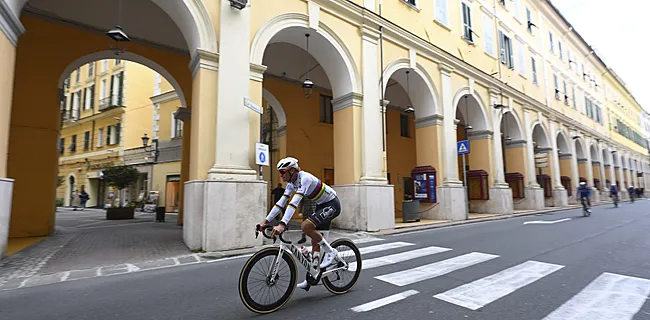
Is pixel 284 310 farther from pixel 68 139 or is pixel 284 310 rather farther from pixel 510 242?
pixel 68 139

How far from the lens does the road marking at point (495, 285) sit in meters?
4.16

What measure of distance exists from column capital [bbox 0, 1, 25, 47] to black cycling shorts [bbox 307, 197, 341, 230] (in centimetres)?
673

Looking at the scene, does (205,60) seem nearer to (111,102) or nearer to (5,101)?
(5,101)

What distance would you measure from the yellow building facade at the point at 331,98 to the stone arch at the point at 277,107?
0.16 ft

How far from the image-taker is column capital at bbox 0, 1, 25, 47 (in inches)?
239

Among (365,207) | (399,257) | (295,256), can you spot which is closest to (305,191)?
(295,256)

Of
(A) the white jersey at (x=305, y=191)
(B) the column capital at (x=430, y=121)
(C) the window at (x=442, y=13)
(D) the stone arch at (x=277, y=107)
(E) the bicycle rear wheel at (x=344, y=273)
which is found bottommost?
(E) the bicycle rear wheel at (x=344, y=273)

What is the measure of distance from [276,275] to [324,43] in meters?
9.10

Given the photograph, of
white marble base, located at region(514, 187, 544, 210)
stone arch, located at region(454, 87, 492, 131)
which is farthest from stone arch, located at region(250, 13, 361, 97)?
white marble base, located at region(514, 187, 544, 210)

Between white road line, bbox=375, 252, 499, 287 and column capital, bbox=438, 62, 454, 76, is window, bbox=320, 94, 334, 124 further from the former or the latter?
white road line, bbox=375, 252, 499, 287

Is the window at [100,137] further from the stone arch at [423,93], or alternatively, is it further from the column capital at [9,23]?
the stone arch at [423,93]

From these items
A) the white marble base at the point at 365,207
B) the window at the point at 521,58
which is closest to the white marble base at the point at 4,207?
the white marble base at the point at 365,207

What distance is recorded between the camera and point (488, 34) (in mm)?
19406

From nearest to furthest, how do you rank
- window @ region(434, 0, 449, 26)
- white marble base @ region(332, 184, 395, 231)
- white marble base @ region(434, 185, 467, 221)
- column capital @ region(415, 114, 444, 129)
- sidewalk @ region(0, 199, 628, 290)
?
sidewalk @ region(0, 199, 628, 290) → white marble base @ region(332, 184, 395, 231) → white marble base @ region(434, 185, 467, 221) → column capital @ region(415, 114, 444, 129) → window @ region(434, 0, 449, 26)
